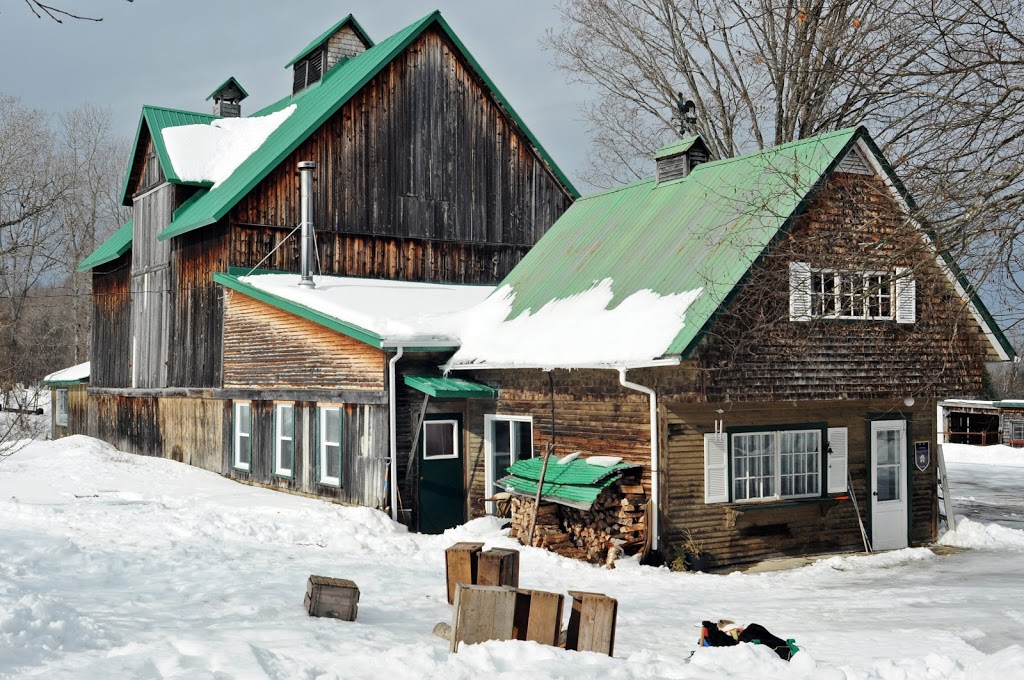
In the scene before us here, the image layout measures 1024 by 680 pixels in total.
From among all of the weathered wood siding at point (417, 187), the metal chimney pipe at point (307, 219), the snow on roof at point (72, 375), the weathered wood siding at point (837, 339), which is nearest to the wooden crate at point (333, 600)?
the weathered wood siding at point (837, 339)

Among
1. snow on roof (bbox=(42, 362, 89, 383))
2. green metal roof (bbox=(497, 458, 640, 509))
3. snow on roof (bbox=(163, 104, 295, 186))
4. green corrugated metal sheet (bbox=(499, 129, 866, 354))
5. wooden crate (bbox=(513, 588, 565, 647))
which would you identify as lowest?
wooden crate (bbox=(513, 588, 565, 647))

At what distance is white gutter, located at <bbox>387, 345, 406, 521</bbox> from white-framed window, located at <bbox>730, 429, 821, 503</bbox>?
608 cm

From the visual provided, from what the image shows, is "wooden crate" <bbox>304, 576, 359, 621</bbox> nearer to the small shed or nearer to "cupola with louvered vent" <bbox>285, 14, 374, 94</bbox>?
"cupola with louvered vent" <bbox>285, 14, 374, 94</bbox>

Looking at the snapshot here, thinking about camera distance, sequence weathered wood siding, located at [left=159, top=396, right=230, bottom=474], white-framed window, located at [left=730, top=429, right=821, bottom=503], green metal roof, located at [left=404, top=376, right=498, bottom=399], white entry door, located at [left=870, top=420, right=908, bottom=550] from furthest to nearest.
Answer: weathered wood siding, located at [left=159, top=396, right=230, bottom=474] → green metal roof, located at [left=404, top=376, right=498, bottom=399] → white entry door, located at [left=870, top=420, right=908, bottom=550] → white-framed window, located at [left=730, top=429, right=821, bottom=503]

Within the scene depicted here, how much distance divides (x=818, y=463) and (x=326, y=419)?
936cm

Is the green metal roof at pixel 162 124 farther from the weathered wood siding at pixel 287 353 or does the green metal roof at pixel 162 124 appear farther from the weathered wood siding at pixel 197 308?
the weathered wood siding at pixel 287 353

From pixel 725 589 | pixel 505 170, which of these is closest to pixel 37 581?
pixel 725 589

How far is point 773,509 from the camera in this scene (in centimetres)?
1658

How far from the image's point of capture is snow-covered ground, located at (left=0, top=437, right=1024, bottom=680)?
840 centimetres

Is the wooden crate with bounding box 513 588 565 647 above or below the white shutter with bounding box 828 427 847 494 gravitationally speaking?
below

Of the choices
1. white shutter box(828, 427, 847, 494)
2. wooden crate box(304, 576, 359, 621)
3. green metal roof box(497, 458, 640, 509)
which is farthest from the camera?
white shutter box(828, 427, 847, 494)

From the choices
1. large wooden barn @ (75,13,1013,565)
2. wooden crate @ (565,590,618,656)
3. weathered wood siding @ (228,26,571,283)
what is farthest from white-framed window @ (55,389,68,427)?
wooden crate @ (565,590,618,656)

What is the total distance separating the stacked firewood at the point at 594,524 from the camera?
51.2ft

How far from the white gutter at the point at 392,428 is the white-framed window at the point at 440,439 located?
0.84 meters
